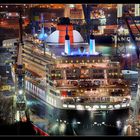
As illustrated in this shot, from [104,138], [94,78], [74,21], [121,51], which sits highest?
[74,21]

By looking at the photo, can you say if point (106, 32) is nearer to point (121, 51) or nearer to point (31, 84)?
point (121, 51)

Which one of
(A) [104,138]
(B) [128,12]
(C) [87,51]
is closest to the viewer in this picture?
(A) [104,138]

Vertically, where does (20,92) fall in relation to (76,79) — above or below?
below

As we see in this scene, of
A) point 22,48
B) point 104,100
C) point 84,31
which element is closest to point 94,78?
point 104,100

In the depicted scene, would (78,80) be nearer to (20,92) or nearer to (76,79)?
(76,79)

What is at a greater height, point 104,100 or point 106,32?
point 106,32

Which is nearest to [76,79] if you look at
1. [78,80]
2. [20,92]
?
[78,80]

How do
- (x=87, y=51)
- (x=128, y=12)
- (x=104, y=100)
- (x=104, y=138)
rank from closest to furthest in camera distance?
(x=104, y=138), (x=128, y=12), (x=104, y=100), (x=87, y=51)

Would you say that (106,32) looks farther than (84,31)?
No
